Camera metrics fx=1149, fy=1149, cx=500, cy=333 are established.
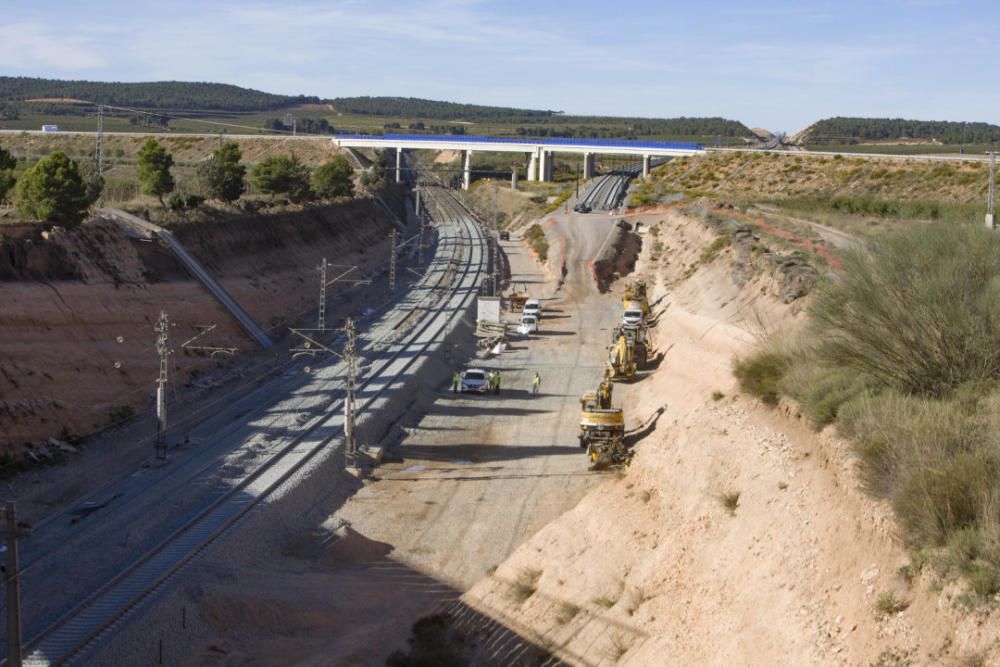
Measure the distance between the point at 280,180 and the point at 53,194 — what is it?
41147 mm

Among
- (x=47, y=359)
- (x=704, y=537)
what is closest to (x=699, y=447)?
(x=704, y=537)

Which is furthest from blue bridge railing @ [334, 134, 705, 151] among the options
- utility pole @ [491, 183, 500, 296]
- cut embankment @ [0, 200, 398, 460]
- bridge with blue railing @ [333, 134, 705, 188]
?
cut embankment @ [0, 200, 398, 460]

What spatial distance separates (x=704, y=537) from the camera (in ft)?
75.0

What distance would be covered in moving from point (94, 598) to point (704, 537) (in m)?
13.3

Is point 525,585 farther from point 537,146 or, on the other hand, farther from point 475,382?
point 537,146

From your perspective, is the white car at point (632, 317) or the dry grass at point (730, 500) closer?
the dry grass at point (730, 500)

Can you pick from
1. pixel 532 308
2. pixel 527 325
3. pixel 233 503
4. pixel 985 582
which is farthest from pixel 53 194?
pixel 985 582

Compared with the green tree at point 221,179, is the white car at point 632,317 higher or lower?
lower

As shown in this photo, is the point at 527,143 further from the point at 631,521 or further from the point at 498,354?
the point at 631,521

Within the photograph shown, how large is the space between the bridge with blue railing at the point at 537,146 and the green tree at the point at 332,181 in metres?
34.0

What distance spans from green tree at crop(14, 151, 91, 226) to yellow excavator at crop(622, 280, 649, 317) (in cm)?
3059

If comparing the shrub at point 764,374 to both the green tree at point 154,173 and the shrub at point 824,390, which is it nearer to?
the shrub at point 824,390

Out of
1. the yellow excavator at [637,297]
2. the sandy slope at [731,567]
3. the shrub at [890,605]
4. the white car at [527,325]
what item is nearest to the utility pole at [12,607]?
the sandy slope at [731,567]

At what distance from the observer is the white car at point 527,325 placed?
2729 inches
